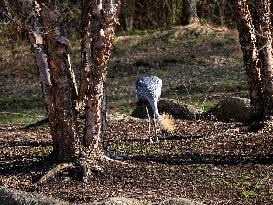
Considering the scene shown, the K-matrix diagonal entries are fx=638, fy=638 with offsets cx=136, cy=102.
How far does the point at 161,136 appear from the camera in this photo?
9031 mm

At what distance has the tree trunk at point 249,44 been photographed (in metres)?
8.26

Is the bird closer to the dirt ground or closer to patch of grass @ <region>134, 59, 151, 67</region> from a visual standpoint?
the dirt ground

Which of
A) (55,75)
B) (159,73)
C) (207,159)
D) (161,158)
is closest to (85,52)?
(55,75)

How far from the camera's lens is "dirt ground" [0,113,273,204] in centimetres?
598

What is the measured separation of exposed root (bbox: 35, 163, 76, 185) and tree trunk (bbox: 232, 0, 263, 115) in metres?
3.00

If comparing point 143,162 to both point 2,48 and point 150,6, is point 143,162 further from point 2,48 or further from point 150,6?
point 150,6

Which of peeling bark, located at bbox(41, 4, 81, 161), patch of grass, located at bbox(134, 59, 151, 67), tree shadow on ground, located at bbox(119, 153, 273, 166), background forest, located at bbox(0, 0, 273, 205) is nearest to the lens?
background forest, located at bbox(0, 0, 273, 205)

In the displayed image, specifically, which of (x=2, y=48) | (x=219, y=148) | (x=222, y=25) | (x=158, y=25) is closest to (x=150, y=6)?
(x=158, y=25)

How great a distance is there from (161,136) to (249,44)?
1819 mm

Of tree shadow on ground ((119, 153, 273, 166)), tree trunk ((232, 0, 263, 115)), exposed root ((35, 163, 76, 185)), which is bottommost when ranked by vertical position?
tree shadow on ground ((119, 153, 273, 166))

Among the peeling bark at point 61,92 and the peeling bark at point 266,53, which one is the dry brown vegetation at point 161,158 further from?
the peeling bark at point 266,53

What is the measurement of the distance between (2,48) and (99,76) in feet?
52.2

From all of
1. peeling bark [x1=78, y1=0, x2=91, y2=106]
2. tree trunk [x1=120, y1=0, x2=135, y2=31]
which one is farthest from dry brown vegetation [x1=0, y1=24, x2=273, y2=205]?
tree trunk [x1=120, y1=0, x2=135, y2=31]

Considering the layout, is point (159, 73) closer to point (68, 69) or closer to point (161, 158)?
point (161, 158)
